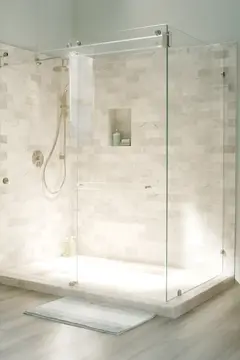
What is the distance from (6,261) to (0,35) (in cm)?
198

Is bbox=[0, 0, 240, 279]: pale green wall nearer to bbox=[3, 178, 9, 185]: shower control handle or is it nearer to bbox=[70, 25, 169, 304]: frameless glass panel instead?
bbox=[70, 25, 169, 304]: frameless glass panel

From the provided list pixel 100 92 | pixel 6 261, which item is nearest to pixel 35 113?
pixel 100 92

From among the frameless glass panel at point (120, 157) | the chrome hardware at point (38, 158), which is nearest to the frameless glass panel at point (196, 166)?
the frameless glass panel at point (120, 157)

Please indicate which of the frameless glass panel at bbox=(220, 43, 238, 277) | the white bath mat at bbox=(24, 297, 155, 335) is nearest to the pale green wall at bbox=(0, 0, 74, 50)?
the frameless glass panel at bbox=(220, 43, 238, 277)

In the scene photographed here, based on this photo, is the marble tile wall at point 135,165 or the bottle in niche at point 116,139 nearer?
the marble tile wall at point 135,165

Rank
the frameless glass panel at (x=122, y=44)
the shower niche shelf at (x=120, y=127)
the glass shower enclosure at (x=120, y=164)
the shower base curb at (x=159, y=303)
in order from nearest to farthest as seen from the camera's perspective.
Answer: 1. the shower base curb at (x=159, y=303)
2. the glass shower enclosure at (x=120, y=164)
3. the frameless glass panel at (x=122, y=44)
4. the shower niche shelf at (x=120, y=127)

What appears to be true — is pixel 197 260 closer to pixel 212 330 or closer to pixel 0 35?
pixel 212 330

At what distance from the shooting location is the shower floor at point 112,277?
3.88m

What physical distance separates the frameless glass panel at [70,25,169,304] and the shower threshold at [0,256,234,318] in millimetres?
52

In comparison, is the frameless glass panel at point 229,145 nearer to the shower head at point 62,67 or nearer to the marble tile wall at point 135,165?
the marble tile wall at point 135,165

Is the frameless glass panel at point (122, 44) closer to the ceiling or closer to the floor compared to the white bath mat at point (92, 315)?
closer to the ceiling

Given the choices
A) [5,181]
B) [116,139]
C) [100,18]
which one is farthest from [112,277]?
[100,18]

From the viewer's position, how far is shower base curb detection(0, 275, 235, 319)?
360 centimetres

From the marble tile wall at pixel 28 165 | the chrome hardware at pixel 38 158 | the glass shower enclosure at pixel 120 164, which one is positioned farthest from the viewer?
the chrome hardware at pixel 38 158
